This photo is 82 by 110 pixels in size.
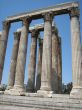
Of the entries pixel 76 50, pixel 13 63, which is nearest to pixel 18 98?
pixel 76 50

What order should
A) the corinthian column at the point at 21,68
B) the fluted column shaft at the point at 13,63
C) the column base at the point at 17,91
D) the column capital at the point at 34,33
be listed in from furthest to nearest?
the column capital at the point at 34,33 < the fluted column shaft at the point at 13,63 < the corinthian column at the point at 21,68 < the column base at the point at 17,91

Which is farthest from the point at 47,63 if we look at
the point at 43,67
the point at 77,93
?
the point at 77,93

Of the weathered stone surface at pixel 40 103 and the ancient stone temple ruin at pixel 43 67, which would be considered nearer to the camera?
the weathered stone surface at pixel 40 103

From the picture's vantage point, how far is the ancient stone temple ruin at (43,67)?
2345cm

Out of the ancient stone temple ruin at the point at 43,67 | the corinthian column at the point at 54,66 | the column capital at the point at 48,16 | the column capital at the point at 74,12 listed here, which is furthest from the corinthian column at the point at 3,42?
the column capital at the point at 74,12

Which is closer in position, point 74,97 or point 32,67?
point 74,97

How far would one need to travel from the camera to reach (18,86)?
99.5 ft

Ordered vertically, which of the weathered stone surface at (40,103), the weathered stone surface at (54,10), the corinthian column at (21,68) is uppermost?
the weathered stone surface at (54,10)

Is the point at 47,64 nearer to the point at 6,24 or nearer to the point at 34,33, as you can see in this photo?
the point at 34,33

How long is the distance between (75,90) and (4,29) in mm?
19496

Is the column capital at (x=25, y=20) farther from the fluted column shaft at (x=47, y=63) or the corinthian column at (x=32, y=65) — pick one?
the corinthian column at (x=32, y=65)

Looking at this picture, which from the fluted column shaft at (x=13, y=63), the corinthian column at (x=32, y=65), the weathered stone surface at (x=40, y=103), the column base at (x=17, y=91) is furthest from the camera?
the fluted column shaft at (x=13, y=63)

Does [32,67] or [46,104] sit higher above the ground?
[32,67]

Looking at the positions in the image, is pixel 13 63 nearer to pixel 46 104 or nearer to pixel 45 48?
pixel 45 48
